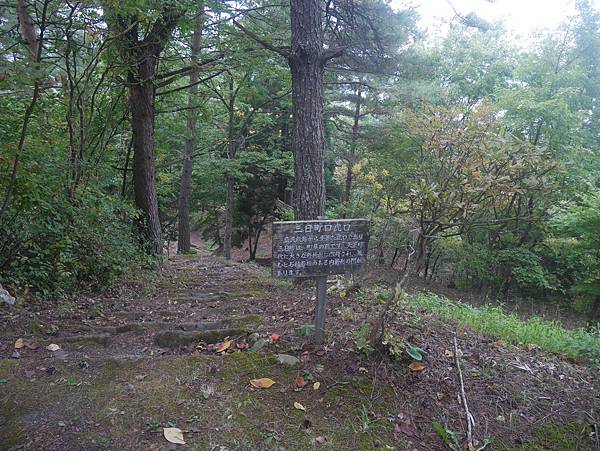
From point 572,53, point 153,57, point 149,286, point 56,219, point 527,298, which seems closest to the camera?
point 56,219

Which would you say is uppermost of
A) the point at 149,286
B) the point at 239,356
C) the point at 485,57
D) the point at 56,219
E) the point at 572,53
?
the point at 485,57

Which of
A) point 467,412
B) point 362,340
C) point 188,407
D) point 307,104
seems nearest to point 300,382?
point 362,340

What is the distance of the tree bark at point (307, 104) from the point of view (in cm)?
628

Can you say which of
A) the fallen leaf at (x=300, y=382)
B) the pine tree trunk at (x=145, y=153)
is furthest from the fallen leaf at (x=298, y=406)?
the pine tree trunk at (x=145, y=153)

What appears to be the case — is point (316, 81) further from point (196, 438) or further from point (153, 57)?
point (196, 438)

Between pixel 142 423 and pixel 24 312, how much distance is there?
2.90m

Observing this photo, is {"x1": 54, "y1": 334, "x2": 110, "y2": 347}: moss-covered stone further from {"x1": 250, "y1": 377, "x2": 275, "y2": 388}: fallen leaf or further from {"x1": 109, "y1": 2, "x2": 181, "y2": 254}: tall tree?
{"x1": 109, "y1": 2, "x2": 181, "y2": 254}: tall tree

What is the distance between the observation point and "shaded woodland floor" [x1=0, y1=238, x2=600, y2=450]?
9.49 ft

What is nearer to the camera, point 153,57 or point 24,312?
point 24,312

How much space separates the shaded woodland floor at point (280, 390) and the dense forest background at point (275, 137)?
0.95 m

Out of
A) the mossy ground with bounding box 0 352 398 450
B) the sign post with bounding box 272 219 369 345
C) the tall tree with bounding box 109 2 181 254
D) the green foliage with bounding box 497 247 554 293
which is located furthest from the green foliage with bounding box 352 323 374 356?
the green foliage with bounding box 497 247 554 293

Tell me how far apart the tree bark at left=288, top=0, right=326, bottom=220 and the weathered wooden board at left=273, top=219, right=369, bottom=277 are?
9.75 ft

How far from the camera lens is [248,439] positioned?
9.37 feet

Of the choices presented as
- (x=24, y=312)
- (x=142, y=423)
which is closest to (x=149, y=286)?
(x=24, y=312)
